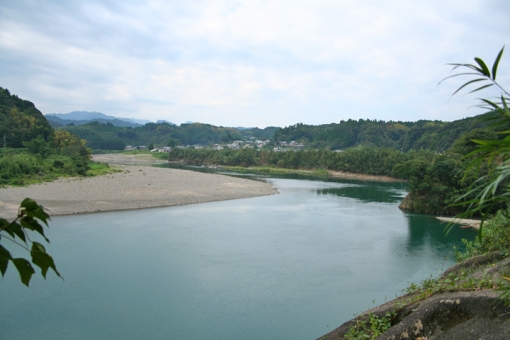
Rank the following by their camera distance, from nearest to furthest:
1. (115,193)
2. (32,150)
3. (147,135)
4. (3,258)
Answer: (3,258), (115,193), (32,150), (147,135)

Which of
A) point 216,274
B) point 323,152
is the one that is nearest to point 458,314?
point 216,274

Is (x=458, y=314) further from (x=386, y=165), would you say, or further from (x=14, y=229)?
(x=386, y=165)

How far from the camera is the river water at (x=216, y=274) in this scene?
9.86m

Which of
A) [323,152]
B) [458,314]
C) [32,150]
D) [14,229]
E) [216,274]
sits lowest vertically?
[216,274]

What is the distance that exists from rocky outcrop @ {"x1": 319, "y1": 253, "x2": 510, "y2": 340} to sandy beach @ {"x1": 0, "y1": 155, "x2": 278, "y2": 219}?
1936 centimetres

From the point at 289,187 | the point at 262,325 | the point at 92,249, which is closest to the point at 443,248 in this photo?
the point at 262,325

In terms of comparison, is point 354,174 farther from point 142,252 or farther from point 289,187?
point 142,252

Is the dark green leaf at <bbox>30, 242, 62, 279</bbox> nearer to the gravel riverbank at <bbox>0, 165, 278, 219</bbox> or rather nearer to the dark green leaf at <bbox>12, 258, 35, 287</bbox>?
the dark green leaf at <bbox>12, 258, 35, 287</bbox>

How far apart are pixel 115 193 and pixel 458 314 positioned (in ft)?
85.6

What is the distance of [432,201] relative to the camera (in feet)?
81.6

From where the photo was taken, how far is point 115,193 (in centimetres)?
2744

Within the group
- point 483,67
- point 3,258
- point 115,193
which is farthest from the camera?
point 115,193

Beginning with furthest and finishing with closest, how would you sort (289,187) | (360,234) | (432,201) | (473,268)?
(289,187) → (432,201) → (360,234) → (473,268)

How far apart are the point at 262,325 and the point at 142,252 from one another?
23.7 ft
